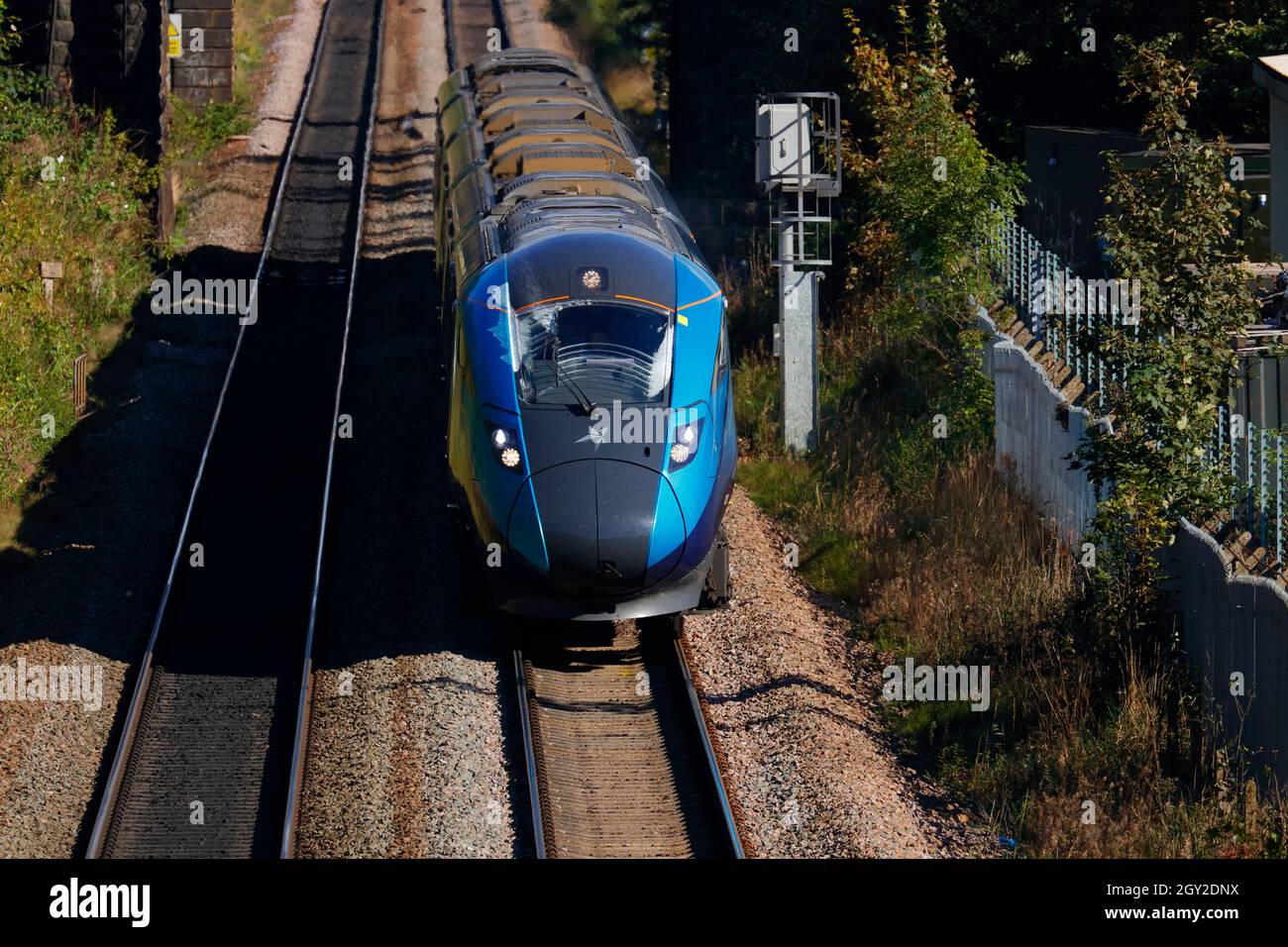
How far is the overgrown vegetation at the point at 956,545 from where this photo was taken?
432 inches

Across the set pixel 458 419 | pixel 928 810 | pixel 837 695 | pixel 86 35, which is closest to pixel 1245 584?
pixel 928 810

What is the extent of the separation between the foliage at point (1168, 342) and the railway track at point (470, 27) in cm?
2439

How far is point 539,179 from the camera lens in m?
15.5

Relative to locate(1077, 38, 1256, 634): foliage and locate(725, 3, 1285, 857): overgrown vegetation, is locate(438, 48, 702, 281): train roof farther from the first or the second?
locate(1077, 38, 1256, 634): foliage

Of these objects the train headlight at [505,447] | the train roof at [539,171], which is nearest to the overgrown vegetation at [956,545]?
the train roof at [539,171]

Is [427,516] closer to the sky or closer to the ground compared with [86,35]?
closer to the ground

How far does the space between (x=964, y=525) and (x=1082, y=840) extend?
17.4 ft

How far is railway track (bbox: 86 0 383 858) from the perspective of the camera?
11203 millimetres

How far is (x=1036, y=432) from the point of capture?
1572 cm

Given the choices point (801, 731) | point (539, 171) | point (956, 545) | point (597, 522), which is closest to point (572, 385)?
point (597, 522)

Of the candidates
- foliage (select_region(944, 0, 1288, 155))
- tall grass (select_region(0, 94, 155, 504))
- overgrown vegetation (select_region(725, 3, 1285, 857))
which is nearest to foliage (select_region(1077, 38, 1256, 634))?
overgrown vegetation (select_region(725, 3, 1285, 857))

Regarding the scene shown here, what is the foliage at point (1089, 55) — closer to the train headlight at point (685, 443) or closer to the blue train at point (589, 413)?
the blue train at point (589, 413)

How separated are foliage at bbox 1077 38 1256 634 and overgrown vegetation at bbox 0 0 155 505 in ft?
35.2
